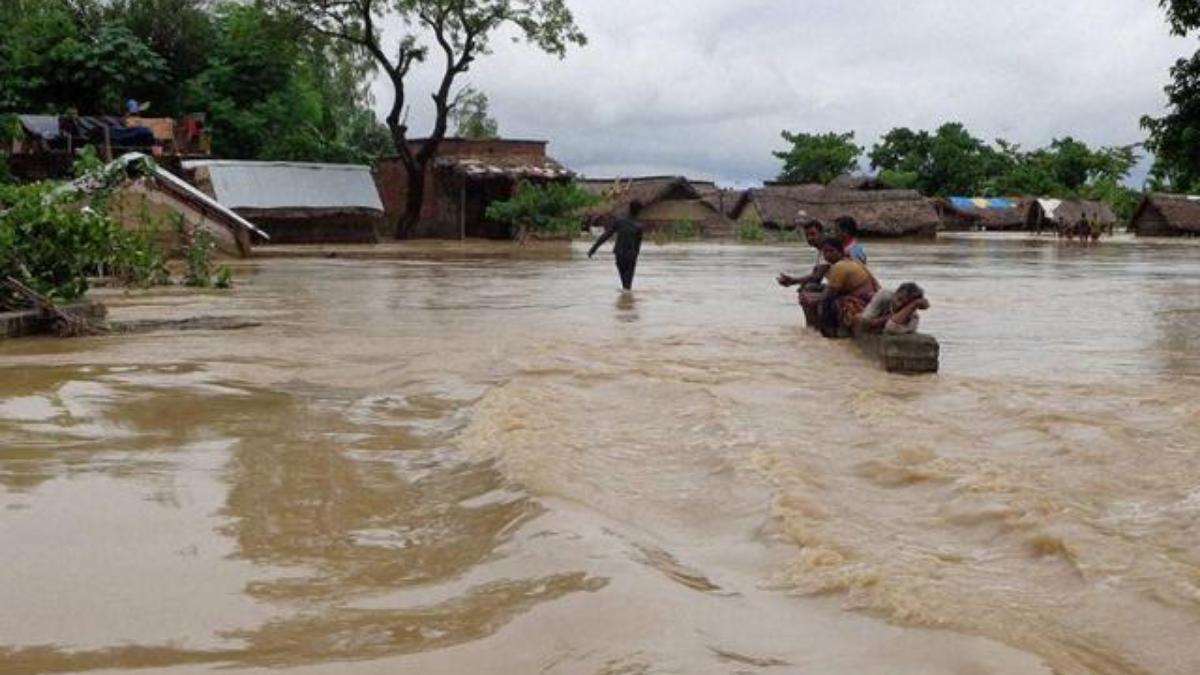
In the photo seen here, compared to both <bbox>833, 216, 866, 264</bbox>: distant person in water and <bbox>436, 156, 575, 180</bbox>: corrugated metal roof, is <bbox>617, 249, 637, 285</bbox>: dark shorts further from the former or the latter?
<bbox>436, 156, 575, 180</bbox>: corrugated metal roof

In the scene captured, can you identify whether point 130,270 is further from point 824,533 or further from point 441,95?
point 441,95

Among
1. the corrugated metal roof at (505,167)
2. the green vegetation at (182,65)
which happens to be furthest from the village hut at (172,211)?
the corrugated metal roof at (505,167)

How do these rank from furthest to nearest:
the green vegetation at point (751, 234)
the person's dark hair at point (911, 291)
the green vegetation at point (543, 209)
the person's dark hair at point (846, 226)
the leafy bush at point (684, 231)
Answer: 1. the green vegetation at point (751, 234)
2. the leafy bush at point (684, 231)
3. the green vegetation at point (543, 209)
4. the person's dark hair at point (846, 226)
5. the person's dark hair at point (911, 291)

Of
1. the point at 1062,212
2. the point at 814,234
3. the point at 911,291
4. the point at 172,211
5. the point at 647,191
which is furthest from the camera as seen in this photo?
the point at 1062,212

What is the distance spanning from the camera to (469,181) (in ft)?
120

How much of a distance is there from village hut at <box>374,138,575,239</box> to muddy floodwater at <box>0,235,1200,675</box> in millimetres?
26371

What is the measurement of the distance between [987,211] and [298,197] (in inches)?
1585

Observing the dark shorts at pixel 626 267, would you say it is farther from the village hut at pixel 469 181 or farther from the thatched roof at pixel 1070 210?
the thatched roof at pixel 1070 210

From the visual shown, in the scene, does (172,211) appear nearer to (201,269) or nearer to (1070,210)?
(201,269)

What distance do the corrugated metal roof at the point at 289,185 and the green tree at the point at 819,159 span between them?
32.7 meters

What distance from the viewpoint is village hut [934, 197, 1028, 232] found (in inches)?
2372

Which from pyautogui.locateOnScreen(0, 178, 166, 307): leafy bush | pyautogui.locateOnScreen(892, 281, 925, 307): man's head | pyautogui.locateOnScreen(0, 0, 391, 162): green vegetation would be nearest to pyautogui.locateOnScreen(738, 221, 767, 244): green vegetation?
pyautogui.locateOnScreen(0, 0, 391, 162): green vegetation

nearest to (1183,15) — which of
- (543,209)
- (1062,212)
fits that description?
(543,209)

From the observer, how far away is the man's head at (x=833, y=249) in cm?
1066
